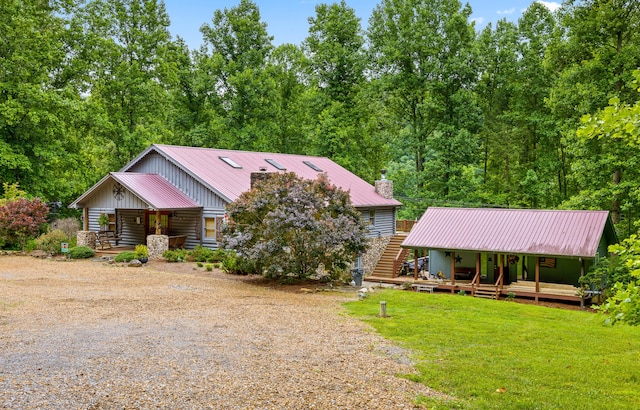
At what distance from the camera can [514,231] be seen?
930 inches

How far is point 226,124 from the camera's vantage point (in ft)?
140

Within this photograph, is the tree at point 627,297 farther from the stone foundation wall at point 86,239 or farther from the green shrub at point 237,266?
the stone foundation wall at point 86,239

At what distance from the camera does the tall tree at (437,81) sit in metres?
38.2

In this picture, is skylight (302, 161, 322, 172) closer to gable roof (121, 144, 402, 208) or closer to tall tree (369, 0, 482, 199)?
gable roof (121, 144, 402, 208)

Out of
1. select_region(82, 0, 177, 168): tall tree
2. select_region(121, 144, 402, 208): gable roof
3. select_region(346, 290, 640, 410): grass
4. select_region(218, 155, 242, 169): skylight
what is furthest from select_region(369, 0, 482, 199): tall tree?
select_region(346, 290, 640, 410): grass

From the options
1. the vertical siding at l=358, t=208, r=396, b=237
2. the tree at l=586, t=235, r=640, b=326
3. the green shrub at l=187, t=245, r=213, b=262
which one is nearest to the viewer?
the tree at l=586, t=235, r=640, b=326

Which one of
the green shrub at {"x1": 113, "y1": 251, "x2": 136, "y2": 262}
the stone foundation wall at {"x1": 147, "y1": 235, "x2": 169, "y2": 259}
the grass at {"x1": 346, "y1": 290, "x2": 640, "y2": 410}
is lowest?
the grass at {"x1": 346, "y1": 290, "x2": 640, "y2": 410}

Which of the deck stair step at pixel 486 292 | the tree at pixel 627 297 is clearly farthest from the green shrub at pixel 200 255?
the tree at pixel 627 297

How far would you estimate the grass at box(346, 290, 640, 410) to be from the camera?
26.0 feet

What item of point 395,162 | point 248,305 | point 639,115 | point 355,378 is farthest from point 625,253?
point 395,162

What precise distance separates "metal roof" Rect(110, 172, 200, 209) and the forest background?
749 centimetres

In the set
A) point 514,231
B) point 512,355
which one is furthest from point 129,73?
point 512,355

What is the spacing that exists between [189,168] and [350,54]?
20.3 m

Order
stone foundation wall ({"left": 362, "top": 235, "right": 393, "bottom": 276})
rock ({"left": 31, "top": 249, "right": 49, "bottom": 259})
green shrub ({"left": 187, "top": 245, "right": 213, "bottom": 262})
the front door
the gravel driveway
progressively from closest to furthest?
the gravel driveway → green shrub ({"left": 187, "top": 245, "right": 213, "bottom": 262}) → rock ({"left": 31, "top": 249, "right": 49, "bottom": 259}) → the front door → stone foundation wall ({"left": 362, "top": 235, "right": 393, "bottom": 276})
